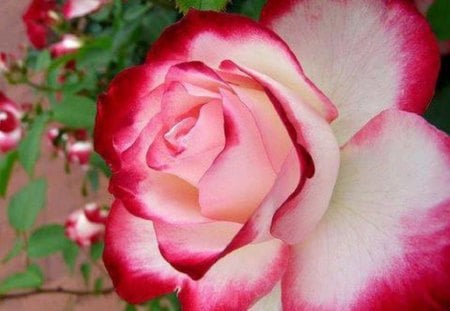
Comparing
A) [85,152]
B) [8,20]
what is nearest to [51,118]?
[85,152]

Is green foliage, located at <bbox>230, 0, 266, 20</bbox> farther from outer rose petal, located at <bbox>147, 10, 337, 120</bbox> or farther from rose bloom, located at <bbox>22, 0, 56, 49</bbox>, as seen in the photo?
rose bloom, located at <bbox>22, 0, 56, 49</bbox>

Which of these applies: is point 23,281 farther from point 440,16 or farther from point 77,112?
point 440,16

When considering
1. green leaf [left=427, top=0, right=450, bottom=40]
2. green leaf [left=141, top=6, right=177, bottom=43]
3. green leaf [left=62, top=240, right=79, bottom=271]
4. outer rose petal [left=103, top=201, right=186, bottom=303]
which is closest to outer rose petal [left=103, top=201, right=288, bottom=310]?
outer rose petal [left=103, top=201, right=186, bottom=303]

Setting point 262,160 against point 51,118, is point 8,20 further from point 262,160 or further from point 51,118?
point 262,160

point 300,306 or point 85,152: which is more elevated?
point 300,306

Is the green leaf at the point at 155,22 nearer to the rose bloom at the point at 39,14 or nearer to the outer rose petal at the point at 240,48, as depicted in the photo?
the rose bloom at the point at 39,14
